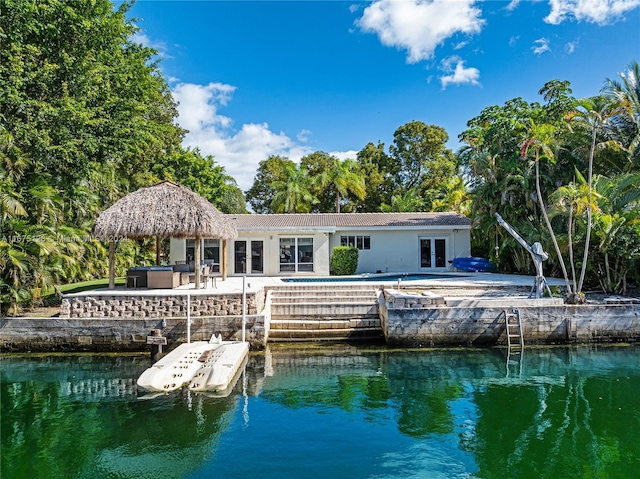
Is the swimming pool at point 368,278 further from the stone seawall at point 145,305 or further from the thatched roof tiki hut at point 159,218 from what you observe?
the stone seawall at point 145,305

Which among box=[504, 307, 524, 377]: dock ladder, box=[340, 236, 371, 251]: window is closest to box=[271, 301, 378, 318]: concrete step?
box=[504, 307, 524, 377]: dock ladder

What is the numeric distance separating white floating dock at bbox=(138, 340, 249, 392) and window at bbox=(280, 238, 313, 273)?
33.9 feet

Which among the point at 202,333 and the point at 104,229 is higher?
the point at 104,229

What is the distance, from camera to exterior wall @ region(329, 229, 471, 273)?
2391 cm

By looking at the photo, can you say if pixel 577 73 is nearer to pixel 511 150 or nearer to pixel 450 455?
pixel 511 150

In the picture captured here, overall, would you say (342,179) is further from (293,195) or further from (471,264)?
(471,264)

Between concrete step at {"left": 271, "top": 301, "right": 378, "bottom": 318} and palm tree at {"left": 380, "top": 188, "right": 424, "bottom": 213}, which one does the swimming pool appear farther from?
palm tree at {"left": 380, "top": 188, "right": 424, "bottom": 213}

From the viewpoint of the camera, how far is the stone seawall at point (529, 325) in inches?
542

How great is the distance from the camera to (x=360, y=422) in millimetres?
8547

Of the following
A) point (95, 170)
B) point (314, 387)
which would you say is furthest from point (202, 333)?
point (95, 170)

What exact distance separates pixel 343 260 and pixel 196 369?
41.6ft

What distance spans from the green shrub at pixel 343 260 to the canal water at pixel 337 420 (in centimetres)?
978

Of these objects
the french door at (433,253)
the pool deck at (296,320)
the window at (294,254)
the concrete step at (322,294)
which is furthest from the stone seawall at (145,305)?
the french door at (433,253)

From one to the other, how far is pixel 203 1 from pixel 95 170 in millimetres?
8215
